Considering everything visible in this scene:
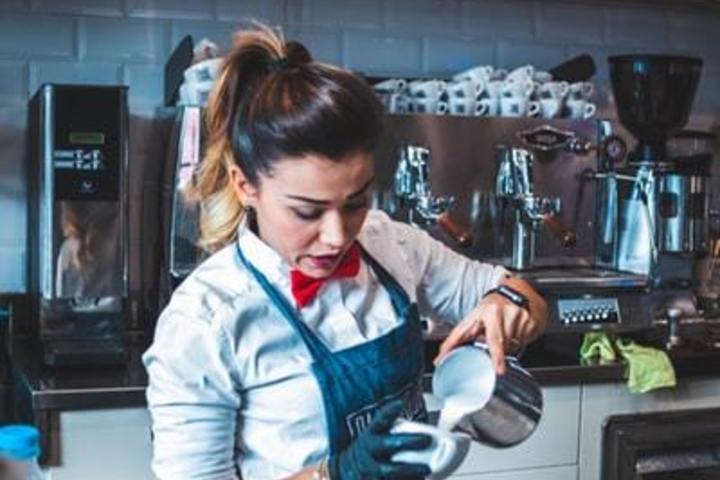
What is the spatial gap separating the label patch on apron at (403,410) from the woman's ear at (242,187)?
0.25 m

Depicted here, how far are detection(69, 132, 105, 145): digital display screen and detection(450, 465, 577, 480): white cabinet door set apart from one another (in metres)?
0.88

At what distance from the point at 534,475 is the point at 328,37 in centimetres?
110

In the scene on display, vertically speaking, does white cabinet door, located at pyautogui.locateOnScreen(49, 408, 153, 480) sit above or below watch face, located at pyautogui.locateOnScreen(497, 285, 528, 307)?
below

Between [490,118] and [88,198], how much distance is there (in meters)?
0.86

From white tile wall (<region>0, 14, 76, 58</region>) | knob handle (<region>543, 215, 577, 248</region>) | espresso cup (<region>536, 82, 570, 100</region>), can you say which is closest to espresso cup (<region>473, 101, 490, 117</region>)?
espresso cup (<region>536, 82, 570, 100</region>)

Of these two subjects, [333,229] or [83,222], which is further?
[83,222]

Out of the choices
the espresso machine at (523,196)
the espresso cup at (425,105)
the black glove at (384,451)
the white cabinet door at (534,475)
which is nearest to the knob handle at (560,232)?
the espresso machine at (523,196)

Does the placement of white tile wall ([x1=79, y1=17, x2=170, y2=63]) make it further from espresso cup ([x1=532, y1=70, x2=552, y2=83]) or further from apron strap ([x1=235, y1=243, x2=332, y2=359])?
apron strap ([x1=235, y1=243, x2=332, y2=359])

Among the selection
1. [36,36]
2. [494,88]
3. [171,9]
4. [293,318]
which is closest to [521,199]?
[494,88]

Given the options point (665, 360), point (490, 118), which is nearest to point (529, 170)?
point (490, 118)

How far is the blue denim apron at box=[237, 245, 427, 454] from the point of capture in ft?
3.77

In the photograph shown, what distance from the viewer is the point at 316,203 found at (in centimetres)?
108

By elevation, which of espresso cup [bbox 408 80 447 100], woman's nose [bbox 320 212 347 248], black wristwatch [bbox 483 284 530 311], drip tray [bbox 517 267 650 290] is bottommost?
drip tray [bbox 517 267 650 290]

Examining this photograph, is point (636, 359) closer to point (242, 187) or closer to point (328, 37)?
point (328, 37)
